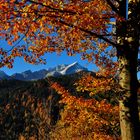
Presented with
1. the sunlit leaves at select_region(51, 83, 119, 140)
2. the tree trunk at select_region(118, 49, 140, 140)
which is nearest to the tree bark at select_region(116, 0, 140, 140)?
the tree trunk at select_region(118, 49, 140, 140)

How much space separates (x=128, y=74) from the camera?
13977mm

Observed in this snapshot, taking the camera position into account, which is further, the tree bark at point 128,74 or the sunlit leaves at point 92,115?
the sunlit leaves at point 92,115

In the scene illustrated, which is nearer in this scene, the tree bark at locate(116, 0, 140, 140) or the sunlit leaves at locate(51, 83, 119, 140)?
the tree bark at locate(116, 0, 140, 140)

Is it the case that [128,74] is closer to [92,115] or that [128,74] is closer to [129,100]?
[129,100]

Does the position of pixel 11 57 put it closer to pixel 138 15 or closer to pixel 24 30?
pixel 24 30

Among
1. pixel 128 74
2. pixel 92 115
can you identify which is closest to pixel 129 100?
pixel 128 74

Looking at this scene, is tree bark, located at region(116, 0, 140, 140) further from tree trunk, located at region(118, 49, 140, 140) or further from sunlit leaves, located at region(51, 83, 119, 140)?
sunlit leaves, located at region(51, 83, 119, 140)

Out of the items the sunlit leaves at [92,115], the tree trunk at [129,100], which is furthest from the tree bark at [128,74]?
the sunlit leaves at [92,115]

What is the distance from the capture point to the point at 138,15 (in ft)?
46.2

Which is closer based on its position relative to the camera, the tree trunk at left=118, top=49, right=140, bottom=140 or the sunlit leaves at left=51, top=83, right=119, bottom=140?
the tree trunk at left=118, top=49, right=140, bottom=140

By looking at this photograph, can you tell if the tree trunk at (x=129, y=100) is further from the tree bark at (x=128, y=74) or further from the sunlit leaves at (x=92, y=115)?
the sunlit leaves at (x=92, y=115)

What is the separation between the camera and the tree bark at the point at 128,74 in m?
13.7

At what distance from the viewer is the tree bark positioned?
13656 mm

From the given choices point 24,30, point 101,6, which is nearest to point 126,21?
point 101,6
